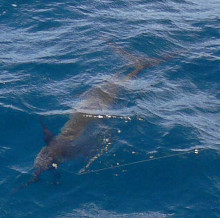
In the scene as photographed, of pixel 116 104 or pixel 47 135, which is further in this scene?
pixel 116 104

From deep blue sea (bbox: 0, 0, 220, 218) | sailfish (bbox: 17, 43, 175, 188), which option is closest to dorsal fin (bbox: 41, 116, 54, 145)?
sailfish (bbox: 17, 43, 175, 188)

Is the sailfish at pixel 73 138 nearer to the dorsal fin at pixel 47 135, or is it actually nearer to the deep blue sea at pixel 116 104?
the dorsal fin at pixel 47 135

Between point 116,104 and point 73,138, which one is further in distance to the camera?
point 116,104

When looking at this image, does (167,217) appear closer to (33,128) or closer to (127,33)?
(33,128)

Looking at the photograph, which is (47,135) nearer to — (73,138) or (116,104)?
(73,138)

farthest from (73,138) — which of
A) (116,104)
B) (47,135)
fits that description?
(116,104)

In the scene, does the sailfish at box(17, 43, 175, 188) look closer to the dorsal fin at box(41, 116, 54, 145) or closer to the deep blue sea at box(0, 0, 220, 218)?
the dorsal fin at box(41, 116, 54, 145)

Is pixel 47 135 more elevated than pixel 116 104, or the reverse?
pixel 47 135
